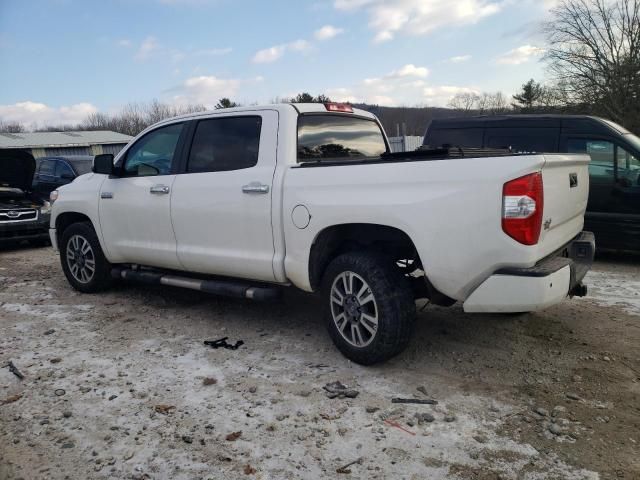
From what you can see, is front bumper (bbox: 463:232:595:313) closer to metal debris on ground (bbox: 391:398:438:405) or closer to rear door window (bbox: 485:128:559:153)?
metal debris on ground (bbox: 391:398:438:405)

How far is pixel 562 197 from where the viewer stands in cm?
329

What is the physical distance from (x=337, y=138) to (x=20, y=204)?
24.3 feet

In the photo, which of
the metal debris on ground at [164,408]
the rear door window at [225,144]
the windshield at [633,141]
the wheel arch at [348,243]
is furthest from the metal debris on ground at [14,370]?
the windshield at [633,141]

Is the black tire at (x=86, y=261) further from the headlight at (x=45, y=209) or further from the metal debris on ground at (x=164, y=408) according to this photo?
the headlight at (x=45, y=209)

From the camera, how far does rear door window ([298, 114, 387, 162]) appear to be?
164 inches

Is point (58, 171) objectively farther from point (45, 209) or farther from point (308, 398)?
point (308, 398)

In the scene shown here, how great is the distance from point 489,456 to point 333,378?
1.23 m

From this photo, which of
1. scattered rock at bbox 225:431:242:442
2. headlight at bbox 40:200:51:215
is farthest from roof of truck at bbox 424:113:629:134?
headlight at bbox 40:200:51:215

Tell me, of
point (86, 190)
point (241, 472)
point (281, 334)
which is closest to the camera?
point (241, 472)

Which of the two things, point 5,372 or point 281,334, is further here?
point 281,334

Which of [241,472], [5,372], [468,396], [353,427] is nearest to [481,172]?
[468,396]

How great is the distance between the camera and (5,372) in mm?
3732

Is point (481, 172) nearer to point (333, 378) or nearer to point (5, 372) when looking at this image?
point (333, 378)

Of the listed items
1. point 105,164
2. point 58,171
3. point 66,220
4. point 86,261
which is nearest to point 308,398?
point 105,164
